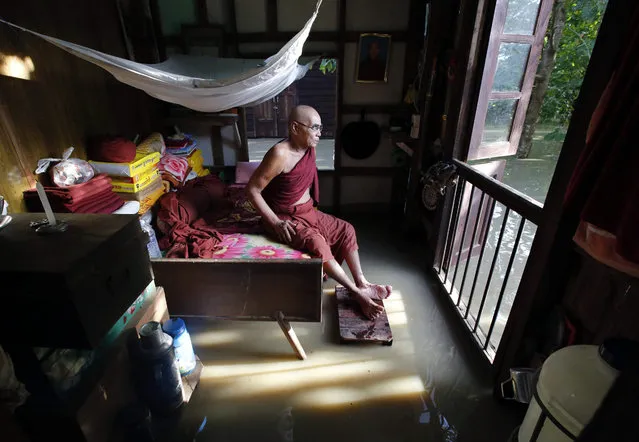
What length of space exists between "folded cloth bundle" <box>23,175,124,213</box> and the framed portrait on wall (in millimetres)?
2515

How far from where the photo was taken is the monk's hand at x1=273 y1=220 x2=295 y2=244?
1888mm

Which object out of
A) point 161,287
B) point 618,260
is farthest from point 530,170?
point 161,287

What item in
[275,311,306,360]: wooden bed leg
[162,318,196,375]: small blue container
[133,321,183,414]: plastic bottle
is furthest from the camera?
[275,311,306,360]: wooden bed leg

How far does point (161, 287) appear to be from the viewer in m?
1.48

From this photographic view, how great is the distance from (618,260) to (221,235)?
182 cm

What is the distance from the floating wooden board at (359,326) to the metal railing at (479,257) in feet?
1.70

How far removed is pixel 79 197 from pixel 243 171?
159 centimetres

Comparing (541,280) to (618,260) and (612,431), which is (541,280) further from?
(612,431)

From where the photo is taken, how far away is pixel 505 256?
8.93ft

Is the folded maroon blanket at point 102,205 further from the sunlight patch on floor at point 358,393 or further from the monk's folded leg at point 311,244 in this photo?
the sunlight patch on floor at point 358,393

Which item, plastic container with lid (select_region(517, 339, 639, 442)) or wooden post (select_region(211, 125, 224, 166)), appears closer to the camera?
plastic container with lid (select_region(517, 339, 639, 442))

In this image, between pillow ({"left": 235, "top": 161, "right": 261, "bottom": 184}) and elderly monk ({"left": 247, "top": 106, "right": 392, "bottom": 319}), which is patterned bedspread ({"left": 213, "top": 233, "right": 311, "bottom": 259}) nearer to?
elderly monk ({"left": 247, "top": 106, "right": 392, "bottom": 319})

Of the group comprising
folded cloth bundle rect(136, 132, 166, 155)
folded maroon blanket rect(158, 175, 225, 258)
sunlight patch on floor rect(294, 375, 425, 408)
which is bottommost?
sunlight patch on floor rect(294, 375, 425, 408)

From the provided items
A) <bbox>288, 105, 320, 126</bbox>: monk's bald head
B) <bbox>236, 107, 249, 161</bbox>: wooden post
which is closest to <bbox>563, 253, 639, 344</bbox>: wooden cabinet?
<bbox>288, 105, 320, 126</bbox>: monk's bald head
